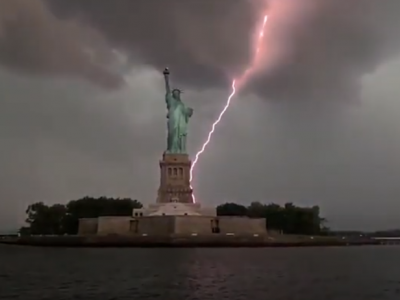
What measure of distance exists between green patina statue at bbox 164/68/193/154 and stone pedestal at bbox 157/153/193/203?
4.06 feet

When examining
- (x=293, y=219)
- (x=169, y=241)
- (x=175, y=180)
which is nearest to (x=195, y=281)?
(x=169, y=241)

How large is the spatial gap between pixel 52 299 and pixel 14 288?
339 cm

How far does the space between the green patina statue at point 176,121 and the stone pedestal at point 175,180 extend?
4.06 ft

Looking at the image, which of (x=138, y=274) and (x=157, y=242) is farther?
(x=157, y=242)

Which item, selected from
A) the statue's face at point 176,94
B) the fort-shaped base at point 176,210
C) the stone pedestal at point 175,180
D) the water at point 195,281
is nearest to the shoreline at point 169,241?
the fort-shaped base at point 176,210

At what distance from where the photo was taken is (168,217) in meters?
57.8

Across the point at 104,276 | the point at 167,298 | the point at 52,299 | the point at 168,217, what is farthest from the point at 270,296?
the point at 168,217

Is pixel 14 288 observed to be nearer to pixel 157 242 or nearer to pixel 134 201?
pixel 157 242

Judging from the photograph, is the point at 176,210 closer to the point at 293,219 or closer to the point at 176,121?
the point at 176,121

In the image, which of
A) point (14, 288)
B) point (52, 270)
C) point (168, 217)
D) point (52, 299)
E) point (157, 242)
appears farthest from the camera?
point (168, 217)

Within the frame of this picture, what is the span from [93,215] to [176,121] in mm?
21892

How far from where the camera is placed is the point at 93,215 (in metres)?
84.9

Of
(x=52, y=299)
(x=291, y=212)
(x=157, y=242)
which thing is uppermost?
(x=291, y=212)

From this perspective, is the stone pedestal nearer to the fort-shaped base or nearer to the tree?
the fort-shaped base
